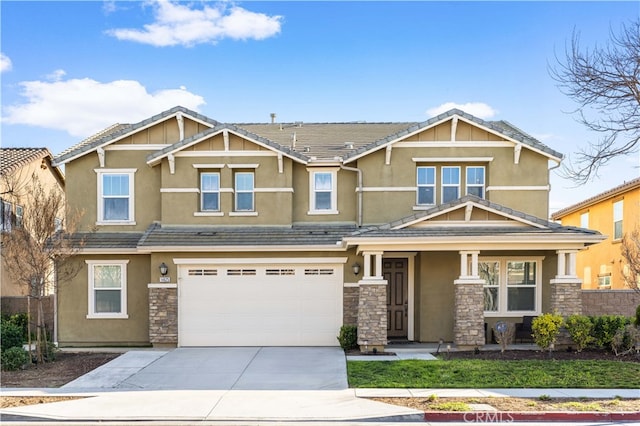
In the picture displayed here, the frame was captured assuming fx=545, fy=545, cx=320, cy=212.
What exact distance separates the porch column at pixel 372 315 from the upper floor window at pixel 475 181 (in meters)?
4.73

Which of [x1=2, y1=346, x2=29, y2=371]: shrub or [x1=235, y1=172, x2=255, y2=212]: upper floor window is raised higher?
A: [x1=235, y1=172, x2=255, y2=212]: upper floor window

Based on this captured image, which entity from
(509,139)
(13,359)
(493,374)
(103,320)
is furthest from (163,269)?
(509,139)

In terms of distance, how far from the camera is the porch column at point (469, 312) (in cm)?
1441

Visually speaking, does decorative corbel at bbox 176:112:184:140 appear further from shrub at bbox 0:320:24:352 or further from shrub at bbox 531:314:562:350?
shrub at bbox 531:314:562:350

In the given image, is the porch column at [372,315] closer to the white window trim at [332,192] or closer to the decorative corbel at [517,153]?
the white window trim at [332,192]

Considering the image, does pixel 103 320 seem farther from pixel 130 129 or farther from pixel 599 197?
pixel 599 197

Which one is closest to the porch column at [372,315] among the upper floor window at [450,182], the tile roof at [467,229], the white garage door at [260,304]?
the tile roof at [467,229]

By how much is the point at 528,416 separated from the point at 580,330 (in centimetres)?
634

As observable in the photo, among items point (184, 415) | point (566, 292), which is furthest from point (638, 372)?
point (184, 415)

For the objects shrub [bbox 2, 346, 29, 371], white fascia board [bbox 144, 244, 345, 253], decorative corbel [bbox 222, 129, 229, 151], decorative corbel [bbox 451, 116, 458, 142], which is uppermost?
decorative corbel [bbox 451, 116, 458, 142]

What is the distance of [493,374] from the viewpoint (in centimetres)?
1156

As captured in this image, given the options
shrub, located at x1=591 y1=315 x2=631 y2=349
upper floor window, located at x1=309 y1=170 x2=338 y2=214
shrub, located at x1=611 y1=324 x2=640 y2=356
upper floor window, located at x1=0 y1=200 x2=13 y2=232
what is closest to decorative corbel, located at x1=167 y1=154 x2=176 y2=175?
upper floor window, located at x1=309 y1=170 x2=338 y2=214

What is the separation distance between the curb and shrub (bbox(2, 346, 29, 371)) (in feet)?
32.0

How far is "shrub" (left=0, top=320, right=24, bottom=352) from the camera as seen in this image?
15039 millimetres
